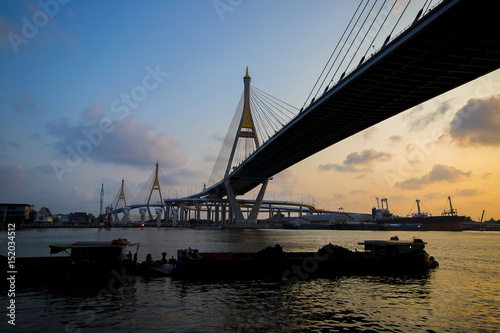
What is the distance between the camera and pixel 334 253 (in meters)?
21.9

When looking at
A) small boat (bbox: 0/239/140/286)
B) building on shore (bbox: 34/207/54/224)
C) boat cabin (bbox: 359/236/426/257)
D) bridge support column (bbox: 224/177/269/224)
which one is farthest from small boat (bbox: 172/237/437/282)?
building on shore (bbox: 34/207/54/224)

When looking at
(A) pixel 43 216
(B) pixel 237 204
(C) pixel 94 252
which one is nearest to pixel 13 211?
(A) pixel 43 216

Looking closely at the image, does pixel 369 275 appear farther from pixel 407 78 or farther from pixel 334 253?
pixel 407 78

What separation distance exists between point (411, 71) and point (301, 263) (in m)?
20.7

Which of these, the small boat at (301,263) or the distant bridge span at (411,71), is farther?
the distant bridge span at (411,71)

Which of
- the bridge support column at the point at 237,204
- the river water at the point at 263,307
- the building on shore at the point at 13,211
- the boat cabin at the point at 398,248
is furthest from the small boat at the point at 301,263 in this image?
the building on shore at the point at 13,211

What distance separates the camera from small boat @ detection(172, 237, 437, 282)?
19.0m

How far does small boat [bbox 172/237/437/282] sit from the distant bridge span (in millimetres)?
15067

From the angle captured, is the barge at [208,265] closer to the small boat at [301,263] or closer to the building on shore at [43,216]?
the small boat at [301,263]

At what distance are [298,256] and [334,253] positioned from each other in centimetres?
246

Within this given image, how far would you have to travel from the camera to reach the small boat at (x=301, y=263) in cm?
1895

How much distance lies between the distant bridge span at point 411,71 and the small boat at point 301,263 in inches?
593

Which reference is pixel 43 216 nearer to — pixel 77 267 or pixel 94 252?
pixel 77 267

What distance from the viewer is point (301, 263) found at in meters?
20.6
